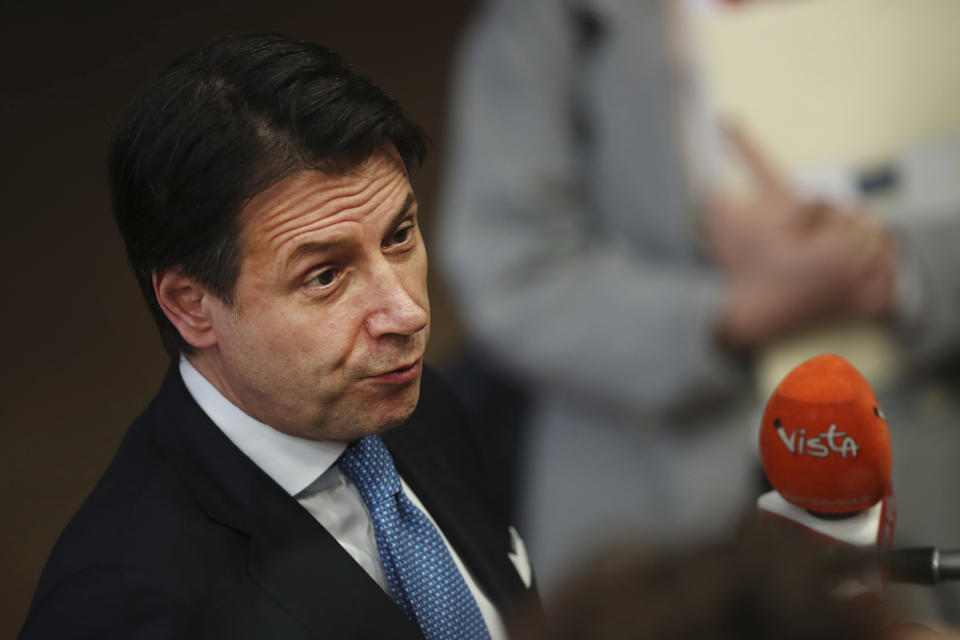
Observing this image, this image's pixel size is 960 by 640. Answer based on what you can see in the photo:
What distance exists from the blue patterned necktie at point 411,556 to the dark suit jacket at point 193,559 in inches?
1.3

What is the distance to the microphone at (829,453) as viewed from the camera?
2.88 feet

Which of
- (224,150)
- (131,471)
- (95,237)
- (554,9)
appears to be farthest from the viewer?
(554,9)

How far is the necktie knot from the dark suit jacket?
6cm

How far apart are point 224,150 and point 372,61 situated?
4.70ft

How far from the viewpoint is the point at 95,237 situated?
1755mm

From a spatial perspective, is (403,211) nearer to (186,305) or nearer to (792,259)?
(186,305)

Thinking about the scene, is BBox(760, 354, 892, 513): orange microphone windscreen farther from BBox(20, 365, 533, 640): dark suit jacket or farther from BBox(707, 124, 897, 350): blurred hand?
BBox(707, 124, 897, 350): blurred hand

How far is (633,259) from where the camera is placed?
77.3 inches

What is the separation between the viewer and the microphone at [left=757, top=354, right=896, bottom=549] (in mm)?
877

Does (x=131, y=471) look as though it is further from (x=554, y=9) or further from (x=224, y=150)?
(x=554, y=9)

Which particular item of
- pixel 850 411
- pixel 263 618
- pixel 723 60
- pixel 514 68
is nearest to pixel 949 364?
pixel 723 60

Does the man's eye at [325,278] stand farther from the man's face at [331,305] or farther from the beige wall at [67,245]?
the beige wall at [67,245]

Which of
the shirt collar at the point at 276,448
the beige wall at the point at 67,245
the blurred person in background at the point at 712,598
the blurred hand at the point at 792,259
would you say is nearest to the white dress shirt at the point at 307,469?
the shirt collar at the point at 276,448

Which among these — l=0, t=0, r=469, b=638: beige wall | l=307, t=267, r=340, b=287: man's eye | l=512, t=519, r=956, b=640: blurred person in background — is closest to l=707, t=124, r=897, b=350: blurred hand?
l=0, t=0, r=469, b=638: beige wall
